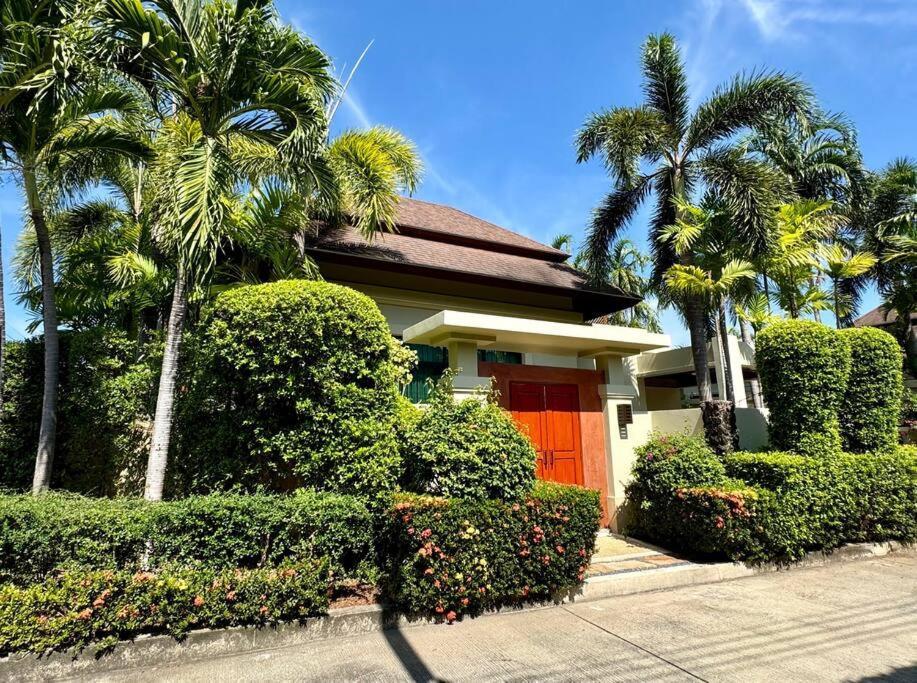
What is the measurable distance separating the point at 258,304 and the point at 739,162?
10652mm

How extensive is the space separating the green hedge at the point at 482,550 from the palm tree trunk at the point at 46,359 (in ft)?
15.8

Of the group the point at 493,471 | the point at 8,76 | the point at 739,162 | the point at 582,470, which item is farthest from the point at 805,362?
the point at 8,76

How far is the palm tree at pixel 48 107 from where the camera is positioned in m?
5.75

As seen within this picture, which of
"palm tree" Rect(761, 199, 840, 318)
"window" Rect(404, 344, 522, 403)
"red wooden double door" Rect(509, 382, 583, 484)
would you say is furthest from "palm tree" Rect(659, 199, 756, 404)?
"window" Rect(404, 344, 522, 403)

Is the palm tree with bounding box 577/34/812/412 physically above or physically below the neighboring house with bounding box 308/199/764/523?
above

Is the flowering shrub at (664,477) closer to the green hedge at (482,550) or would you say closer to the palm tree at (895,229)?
the green hedge at (482,550)

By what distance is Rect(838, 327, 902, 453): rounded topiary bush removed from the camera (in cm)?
843

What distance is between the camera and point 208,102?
642 cm

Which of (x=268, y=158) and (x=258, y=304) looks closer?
(x=258, y=304)

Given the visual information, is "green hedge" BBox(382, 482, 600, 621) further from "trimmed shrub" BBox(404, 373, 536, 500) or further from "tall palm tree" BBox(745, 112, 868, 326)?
"tall palm tree" BBox(745, 112, 868, 326)

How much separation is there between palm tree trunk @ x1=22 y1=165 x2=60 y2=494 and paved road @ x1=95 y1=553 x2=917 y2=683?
12.6 feet

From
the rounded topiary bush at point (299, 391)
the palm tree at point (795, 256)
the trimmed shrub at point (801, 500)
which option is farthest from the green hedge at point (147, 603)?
the palm tree at point (795, 256)

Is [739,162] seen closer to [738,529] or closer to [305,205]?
[738,529]

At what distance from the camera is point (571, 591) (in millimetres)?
5742
